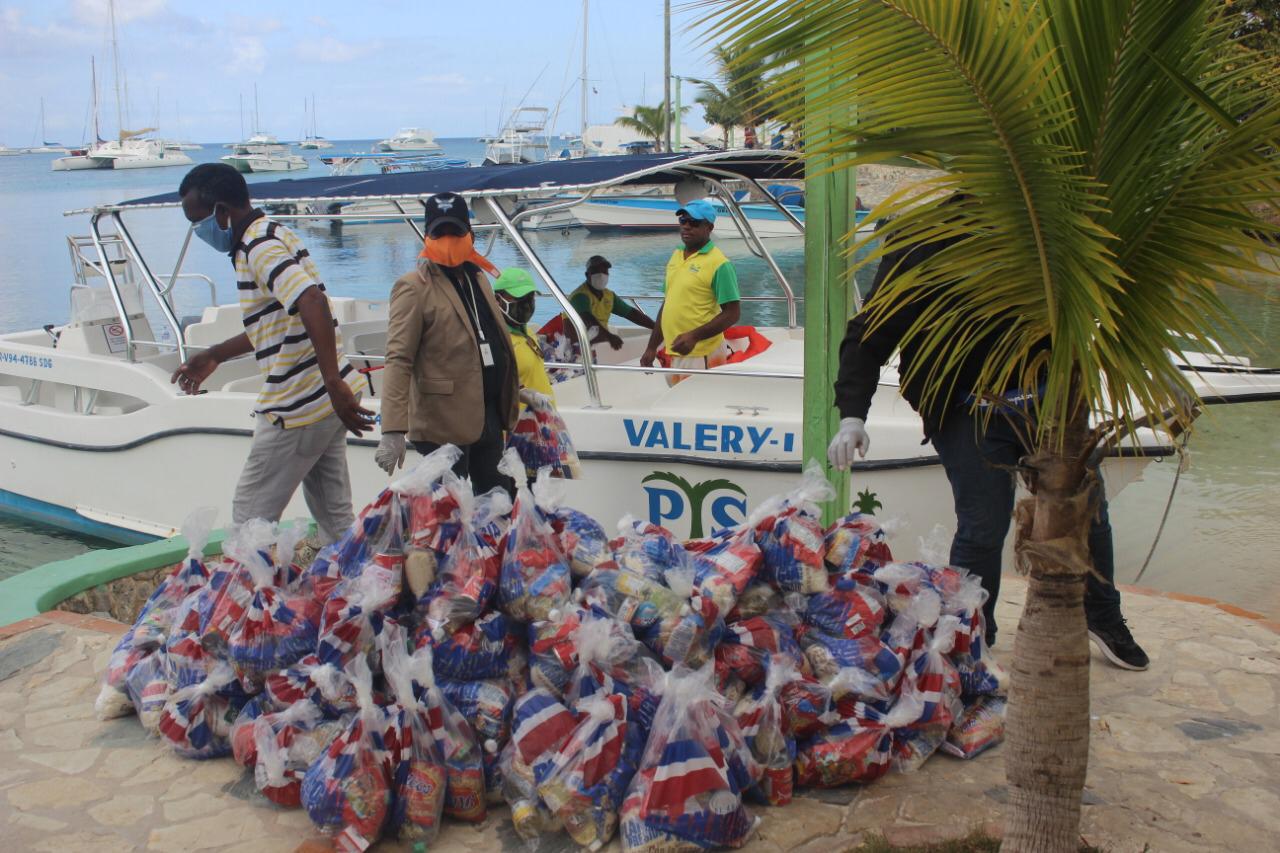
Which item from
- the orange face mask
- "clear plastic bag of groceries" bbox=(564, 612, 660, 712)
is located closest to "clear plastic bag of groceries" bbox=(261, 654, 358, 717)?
"clear plastic bag of groceries" bbox=(564, 612, 660, 712)

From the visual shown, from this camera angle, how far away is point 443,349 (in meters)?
4.82

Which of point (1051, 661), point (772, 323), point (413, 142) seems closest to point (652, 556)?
point (1051, 661)

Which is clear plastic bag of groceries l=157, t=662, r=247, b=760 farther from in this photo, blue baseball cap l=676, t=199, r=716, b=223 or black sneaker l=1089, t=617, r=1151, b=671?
blue baseball cap l=676, t=199, r=716, b=223

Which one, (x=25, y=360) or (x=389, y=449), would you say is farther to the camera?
(x=25, y=360)

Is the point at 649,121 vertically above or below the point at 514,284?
above

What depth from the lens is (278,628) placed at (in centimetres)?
342

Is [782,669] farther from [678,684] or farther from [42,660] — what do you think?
[42,660]

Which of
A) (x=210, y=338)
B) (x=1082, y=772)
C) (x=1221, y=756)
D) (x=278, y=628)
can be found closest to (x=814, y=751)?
(x=1082, y=772)

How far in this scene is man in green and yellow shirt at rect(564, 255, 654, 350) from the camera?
7301 mm

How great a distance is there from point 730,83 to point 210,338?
26.2 feet

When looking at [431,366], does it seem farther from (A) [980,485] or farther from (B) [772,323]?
(B) [772,323]

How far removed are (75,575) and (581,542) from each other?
2.87m

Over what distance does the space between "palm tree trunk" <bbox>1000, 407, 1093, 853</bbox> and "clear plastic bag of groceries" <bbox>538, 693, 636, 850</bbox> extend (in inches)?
39.9

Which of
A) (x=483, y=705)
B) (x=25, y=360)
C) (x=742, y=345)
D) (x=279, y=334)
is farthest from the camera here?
(x=25, y=360)
